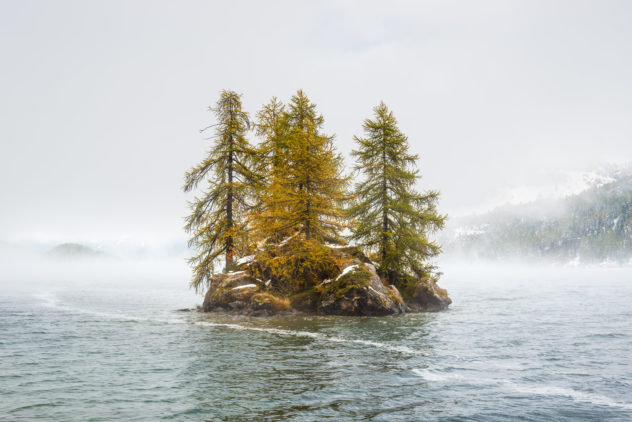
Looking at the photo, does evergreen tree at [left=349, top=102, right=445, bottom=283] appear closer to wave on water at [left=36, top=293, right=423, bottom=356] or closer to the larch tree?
the larch tree

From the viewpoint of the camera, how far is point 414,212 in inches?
1150

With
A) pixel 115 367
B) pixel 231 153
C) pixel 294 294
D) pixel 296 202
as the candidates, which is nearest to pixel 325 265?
pixel 294 294

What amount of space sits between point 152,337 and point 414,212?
1862 centimetres

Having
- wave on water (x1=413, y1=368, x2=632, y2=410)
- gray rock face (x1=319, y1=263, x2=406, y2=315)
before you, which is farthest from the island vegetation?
wave on water (x1=413, y1=368, x2=632, y2=410)

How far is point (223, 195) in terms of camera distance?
30.5m

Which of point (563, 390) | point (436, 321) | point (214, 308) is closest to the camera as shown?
point (563, 390)

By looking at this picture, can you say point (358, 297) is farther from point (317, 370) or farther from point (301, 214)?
point (317, 370)

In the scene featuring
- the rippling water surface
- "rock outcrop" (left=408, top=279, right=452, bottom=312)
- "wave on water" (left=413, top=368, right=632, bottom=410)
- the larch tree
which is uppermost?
the larch tree

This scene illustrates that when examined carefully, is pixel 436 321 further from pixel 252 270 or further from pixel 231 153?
pixel 231 153

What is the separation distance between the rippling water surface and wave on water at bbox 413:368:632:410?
0.12ft

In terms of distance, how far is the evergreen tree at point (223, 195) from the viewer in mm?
29844

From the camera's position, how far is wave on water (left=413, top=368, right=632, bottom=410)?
957 centimetres

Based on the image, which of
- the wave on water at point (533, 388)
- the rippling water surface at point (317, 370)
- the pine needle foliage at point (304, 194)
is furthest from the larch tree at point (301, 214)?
the wave on water at point (533, 388)

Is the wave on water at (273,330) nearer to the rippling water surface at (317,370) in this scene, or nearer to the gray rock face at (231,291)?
the rippling water surface at (317,370)
